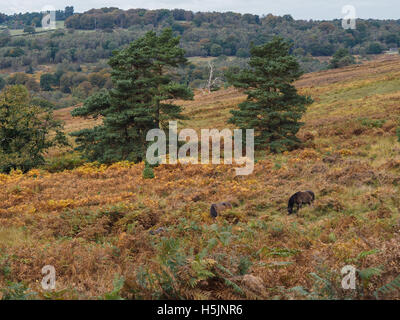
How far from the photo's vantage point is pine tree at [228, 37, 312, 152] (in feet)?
65.5

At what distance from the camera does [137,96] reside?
2123 centimetres

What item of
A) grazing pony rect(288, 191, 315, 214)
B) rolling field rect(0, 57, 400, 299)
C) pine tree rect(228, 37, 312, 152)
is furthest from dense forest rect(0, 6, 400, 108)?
grazing pony rect(288, 191, 315, 214)

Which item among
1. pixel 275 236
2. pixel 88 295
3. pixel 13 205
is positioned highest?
pixel 88 295

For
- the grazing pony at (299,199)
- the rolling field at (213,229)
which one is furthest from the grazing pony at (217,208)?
the grazing pony at (299,199)

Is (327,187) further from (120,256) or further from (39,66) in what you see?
(39,66)

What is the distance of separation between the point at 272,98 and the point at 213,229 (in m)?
13.6

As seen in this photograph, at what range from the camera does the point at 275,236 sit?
7.79 metres

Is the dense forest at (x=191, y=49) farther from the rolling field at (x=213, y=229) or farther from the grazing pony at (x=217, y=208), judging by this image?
the grazing pony at (x=217, y=208)

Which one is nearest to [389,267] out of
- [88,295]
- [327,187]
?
[88,295]

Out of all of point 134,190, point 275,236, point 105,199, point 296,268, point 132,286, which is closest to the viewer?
point 132,286

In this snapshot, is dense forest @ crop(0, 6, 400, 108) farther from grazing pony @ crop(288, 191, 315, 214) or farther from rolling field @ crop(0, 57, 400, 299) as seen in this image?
grazing pony @ crop(288, 191, 315, 214)

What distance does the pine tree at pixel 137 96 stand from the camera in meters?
20.5

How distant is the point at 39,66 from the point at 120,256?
511 ft

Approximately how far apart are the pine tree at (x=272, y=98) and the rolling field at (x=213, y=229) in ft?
6.29
